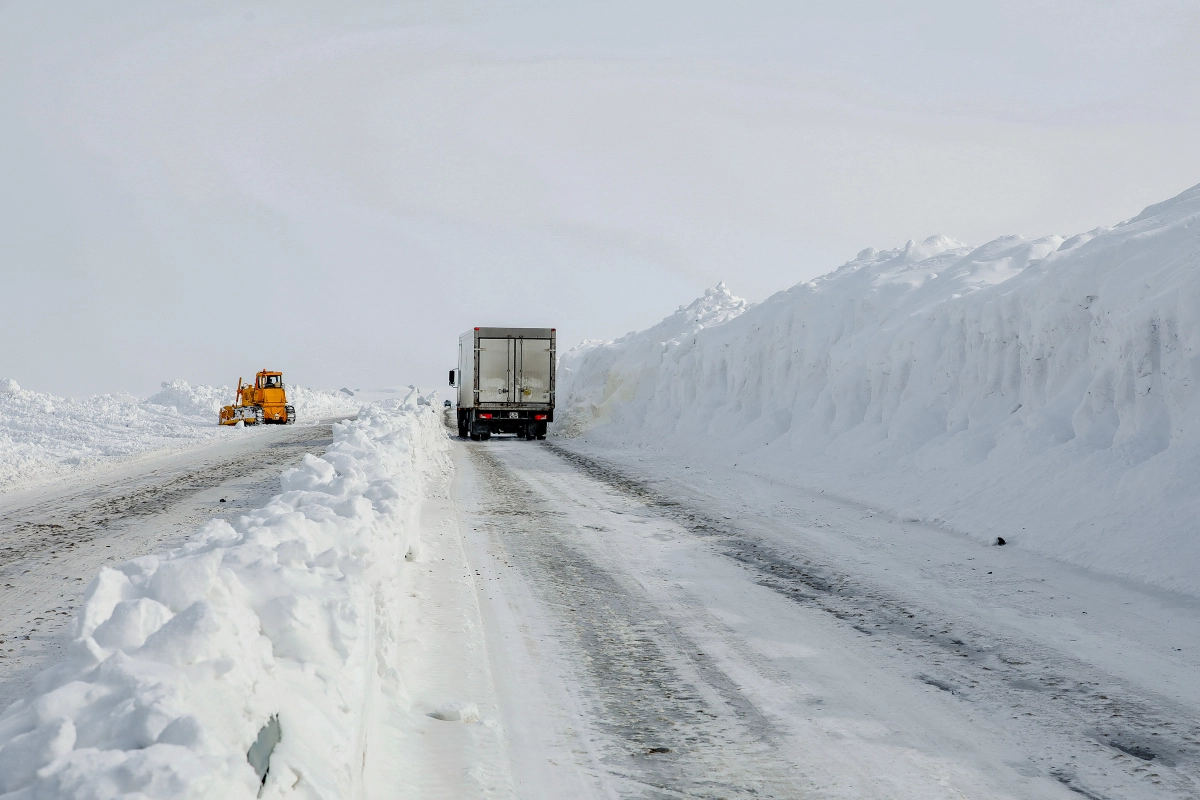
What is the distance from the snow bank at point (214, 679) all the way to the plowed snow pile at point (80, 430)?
13944 millimetres

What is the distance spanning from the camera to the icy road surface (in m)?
3.91

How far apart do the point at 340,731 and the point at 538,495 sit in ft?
A: 34.2

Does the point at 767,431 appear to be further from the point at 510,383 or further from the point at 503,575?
the point at 503,575

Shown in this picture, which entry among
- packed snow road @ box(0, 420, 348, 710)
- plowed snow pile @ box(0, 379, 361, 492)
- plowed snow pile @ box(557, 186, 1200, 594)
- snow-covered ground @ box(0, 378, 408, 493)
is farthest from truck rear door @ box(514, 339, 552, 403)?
plowed snow pile @ box(0, 379, 361, 492)

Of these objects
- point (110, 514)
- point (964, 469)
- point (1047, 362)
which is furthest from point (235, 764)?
point (1047, 362)

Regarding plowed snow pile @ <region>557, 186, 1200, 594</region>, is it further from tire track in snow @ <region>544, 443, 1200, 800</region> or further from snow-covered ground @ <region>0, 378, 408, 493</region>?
snow-covered ground @ <region>0, 378, 408, 493</region>

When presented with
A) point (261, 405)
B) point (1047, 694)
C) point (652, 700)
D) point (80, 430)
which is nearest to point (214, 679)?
point (652, 700)

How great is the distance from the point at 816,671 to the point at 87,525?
30.2 feet

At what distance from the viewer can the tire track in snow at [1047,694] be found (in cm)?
389

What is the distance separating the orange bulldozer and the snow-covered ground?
1.82 m

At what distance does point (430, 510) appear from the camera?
11719mm

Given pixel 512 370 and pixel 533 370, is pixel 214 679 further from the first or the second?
pixel 533 370

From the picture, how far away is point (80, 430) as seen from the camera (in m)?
28.3

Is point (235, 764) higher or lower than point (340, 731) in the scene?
higher
